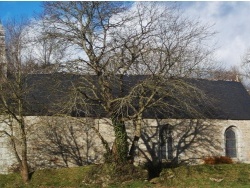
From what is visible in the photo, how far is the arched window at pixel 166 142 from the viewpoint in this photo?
24016mm

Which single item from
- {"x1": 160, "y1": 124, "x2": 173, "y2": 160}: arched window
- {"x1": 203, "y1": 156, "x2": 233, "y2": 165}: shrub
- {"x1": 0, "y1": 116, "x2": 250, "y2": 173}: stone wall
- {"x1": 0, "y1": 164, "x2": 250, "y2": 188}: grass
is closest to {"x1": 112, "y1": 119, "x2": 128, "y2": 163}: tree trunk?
{"x1": 0, "y1": 164, "x2": 250, "y2": 188}: grass

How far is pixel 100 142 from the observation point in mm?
22281

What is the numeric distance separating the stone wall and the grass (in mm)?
3004

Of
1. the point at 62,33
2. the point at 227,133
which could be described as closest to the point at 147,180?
the point at 62,33

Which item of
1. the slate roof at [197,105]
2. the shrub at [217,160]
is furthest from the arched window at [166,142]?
the shrub at [217,160]

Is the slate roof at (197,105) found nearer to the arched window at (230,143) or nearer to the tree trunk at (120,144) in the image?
the arched window at (230,143)

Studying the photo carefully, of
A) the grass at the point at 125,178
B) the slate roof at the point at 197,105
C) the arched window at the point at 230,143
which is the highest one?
the slate roof at the point at 197,105

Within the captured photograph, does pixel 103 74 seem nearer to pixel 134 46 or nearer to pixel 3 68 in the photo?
pixel 134 46

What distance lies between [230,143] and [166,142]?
494 cm

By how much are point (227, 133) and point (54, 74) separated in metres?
14.7

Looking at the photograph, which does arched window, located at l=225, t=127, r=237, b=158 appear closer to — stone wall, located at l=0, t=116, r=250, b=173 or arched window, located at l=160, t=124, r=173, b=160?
stone wall, located at l=0, t=116, r=250, b=173

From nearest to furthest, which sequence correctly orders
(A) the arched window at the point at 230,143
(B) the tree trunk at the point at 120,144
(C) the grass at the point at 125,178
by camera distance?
(C) the grass at the point at 125,178 < (B) the tree trunk at the point at 120,144 < (A) the arched window at the point at 230,143

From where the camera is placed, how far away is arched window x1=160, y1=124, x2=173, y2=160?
24016 mm

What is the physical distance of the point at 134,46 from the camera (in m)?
15.1
